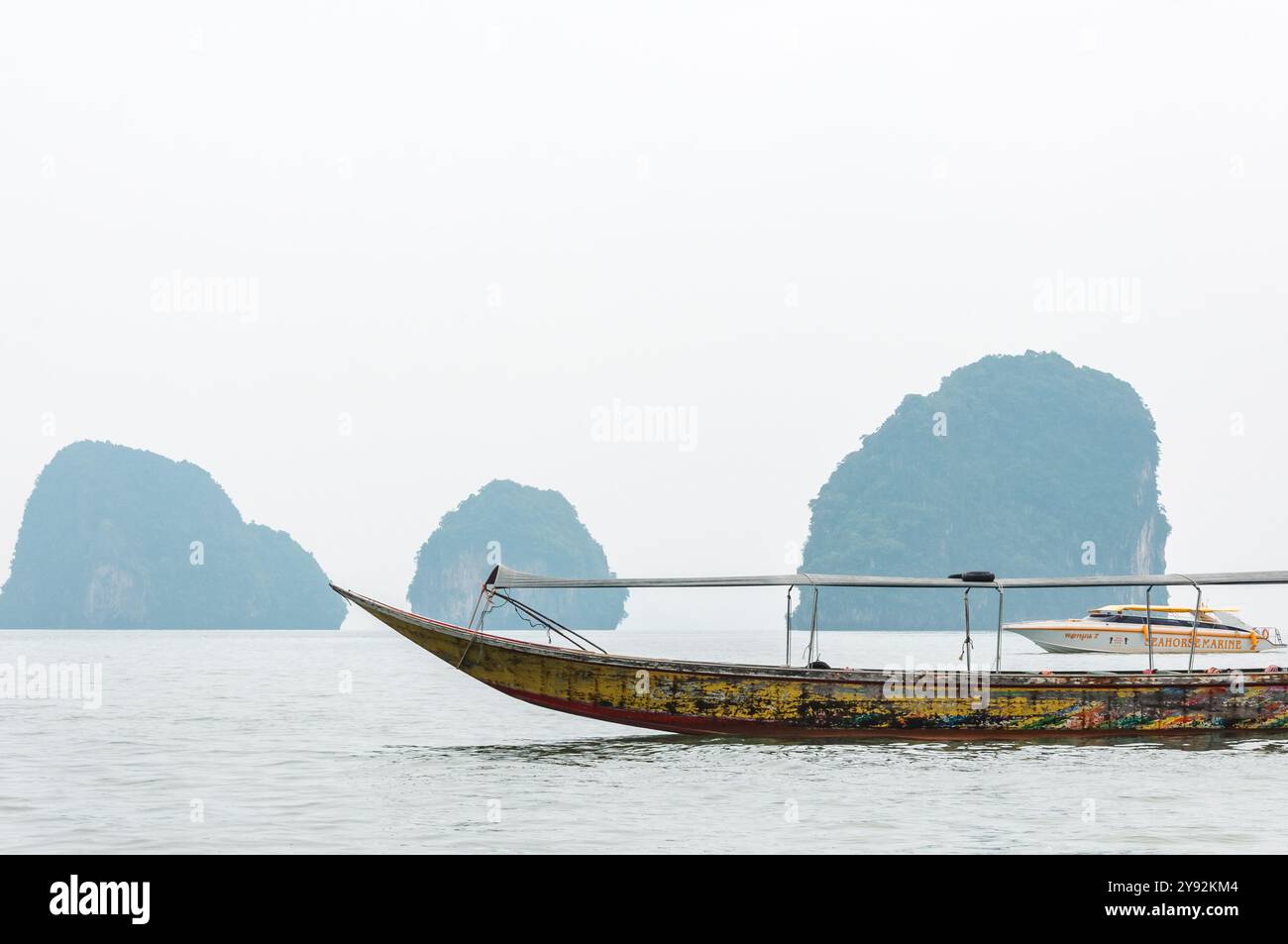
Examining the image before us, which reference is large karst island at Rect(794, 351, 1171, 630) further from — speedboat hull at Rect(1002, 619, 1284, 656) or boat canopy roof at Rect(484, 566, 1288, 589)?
boat canopy roof at Rect(484, 566, 1288, 589)

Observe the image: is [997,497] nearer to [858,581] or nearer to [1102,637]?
[1102,637]

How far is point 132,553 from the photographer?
541ft

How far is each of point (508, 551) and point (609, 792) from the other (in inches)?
5907

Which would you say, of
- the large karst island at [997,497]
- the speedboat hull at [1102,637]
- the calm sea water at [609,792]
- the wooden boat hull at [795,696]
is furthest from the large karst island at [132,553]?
the wooden boat hull at [795,696]

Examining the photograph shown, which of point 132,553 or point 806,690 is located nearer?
point 806,690

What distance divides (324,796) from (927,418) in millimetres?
139304

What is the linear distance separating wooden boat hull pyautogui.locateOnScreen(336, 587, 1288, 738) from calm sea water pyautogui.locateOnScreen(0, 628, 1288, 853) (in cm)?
42

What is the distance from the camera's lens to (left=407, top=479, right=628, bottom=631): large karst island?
167 metres

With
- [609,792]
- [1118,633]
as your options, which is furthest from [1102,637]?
[609,792]

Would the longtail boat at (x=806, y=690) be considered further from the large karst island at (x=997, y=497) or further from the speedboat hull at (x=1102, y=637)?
the large karst island at (x=997, y=497)

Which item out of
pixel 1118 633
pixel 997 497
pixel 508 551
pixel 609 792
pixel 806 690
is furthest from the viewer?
pixel 508 551

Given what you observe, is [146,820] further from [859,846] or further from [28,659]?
[28,659]

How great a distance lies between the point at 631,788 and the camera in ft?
49.6
